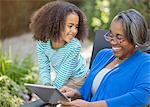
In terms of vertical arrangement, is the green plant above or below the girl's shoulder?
below

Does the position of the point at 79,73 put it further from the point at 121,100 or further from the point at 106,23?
the point at 106,23

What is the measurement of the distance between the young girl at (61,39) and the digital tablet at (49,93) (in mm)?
332

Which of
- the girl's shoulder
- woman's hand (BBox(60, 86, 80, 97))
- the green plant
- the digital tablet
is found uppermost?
the girl's shoulder

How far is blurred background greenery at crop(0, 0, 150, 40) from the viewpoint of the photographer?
328 inches

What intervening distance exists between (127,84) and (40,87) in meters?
0.56

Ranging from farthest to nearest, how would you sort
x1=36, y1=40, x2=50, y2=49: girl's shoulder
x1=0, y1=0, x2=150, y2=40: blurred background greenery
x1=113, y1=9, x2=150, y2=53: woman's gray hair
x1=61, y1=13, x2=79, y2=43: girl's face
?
x1=0, y1=0, x2=150, y2=40: blurred background greenery → x1=36, y1=40, x2=50, y2=49: girl's shoulder → x1=61, y1=13, x2=79, y2=43: girl's face → x1=113, y1=9, x2=150, y2=53: woman's gray hair

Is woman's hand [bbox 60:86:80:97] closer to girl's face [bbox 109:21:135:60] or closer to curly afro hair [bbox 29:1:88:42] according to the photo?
curly afro hair [bbox 29:1:88:42]

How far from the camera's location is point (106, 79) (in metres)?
3.22

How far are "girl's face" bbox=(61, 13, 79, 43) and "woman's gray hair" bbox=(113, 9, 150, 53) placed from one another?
498mm

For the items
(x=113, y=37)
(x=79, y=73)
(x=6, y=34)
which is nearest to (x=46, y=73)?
(x=79, y=73)

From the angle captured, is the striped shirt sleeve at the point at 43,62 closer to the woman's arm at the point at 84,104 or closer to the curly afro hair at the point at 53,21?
the curly afro hair at the point at 53,21

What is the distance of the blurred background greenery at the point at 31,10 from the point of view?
8.34 metres

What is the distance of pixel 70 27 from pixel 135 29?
0.63 meters

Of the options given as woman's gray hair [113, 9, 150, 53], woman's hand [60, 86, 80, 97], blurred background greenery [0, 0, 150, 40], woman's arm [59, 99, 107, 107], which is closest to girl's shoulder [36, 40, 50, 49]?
woman's hand [60, 86, 80, 97]
